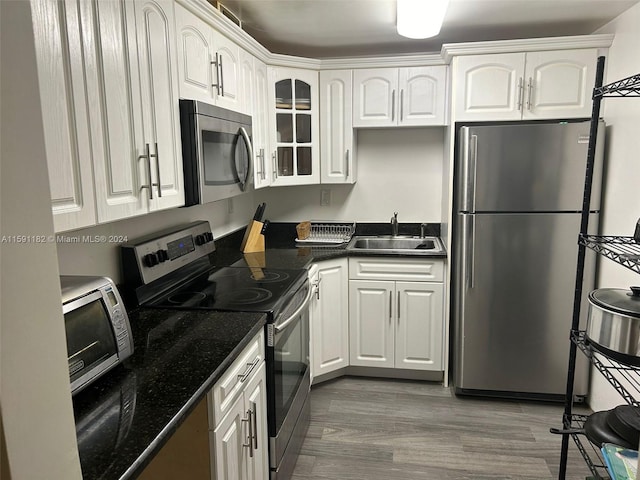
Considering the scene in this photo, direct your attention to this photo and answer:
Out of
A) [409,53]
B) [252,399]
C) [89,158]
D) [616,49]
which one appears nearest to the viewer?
[89,158]

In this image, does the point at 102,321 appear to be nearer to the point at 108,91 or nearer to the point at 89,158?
the point at 89,158

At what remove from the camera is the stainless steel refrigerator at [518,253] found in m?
2.69

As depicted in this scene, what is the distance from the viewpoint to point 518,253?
2.78m

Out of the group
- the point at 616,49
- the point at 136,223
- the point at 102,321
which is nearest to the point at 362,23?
the point at 616,49

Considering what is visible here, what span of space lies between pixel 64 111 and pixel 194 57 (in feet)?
2.89

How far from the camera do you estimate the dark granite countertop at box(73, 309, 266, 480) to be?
978 millimetres

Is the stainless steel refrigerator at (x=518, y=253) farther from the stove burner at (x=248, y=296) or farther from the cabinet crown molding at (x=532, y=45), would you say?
the stove burner at (x=248, y=296)

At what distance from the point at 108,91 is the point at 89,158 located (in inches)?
8.6

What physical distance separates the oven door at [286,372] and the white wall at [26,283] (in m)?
1.31

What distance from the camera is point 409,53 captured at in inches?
132

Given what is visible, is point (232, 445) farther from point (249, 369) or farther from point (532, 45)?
point (532, 45)

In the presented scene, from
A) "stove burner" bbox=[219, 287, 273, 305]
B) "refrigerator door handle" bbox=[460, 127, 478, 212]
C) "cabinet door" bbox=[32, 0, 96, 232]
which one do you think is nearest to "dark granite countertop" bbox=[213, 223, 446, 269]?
"refrigerator door handle" bbox=[460, 127, 478, 212]

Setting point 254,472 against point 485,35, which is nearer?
point 254,472

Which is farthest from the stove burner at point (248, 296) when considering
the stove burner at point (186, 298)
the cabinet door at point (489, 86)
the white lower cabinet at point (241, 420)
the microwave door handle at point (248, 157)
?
the cabinet door at point (489, 86)
